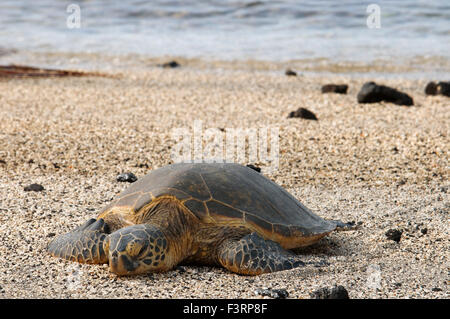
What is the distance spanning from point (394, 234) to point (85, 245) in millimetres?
2136

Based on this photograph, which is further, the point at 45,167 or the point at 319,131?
the point at 319,131

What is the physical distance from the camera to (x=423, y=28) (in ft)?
62.6

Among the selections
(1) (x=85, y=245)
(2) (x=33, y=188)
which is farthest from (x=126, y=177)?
(1) (x=85, y=245)

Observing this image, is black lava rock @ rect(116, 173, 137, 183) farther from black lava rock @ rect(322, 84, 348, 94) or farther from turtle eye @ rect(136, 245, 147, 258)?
black lava rock @ rect(322, 84, 348, 94)

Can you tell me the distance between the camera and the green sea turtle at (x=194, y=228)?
3.31 m

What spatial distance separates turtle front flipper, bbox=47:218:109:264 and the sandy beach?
0.18 ft

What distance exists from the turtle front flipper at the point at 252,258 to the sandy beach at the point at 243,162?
2.2 inches

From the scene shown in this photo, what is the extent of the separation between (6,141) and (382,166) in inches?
171

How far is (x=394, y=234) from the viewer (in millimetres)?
4109

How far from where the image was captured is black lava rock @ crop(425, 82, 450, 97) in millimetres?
9992

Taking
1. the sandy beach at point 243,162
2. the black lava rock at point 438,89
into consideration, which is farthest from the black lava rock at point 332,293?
the black lava rock at point 438,89
